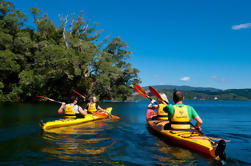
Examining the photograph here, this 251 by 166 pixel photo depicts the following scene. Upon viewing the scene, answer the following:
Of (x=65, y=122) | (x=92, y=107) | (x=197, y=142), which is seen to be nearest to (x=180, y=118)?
(x=197, y=142)

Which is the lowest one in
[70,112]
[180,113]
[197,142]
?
[197,142]

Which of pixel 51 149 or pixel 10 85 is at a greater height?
pixel 10 85

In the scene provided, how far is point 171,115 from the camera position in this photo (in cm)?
621

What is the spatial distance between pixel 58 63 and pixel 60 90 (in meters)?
7.97

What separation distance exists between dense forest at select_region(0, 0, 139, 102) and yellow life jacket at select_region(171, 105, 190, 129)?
24056 millimetres

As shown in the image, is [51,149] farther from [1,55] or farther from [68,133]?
[1,55]

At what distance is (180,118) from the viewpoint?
620 centimetres

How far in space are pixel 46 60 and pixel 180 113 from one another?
26786 millimetres

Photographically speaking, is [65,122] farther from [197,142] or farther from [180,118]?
[197,142]

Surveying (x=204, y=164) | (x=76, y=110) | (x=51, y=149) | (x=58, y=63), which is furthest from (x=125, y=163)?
(x=58, y=63)

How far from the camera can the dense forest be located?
28.6m

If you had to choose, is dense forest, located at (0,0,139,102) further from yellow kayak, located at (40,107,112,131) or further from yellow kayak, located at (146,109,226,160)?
yellow kayak, located at (146,109,226,160)

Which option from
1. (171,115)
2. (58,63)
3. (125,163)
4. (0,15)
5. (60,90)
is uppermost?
(0,15)

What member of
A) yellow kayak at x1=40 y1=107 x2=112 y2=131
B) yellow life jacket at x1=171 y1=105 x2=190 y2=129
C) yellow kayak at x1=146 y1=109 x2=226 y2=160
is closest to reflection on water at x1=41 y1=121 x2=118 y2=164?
yellow kayak at x1=40 y1=107 x2=112 y2=131
